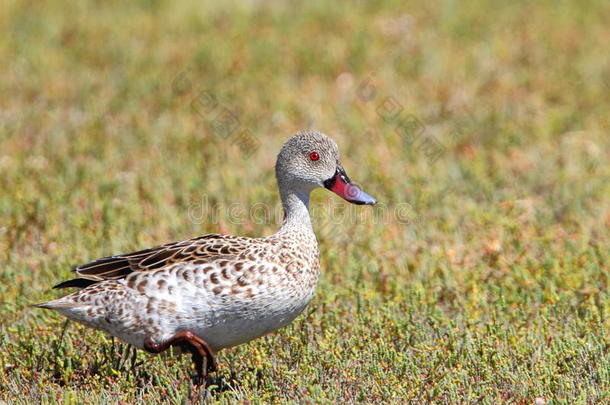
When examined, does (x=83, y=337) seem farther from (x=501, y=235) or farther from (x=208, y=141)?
(x=208, y=141)

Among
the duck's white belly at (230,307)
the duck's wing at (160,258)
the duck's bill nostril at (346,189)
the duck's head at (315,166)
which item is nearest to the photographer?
the duck's white belly at (230,307)

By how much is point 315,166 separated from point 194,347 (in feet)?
4.37

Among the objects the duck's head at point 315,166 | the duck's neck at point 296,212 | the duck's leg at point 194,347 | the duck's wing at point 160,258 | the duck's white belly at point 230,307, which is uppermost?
the duck's head at point 315,166

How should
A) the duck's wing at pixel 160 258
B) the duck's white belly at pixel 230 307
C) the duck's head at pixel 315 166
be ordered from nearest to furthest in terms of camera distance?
1. the duck's white belly at pixel 230 307
2. the duck's wing at pixel 160 258
3. the duck's head at pixel 315 166

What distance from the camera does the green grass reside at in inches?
222

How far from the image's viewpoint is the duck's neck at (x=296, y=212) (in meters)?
5.88

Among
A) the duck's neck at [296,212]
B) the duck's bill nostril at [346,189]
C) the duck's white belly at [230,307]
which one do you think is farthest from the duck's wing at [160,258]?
the duck's bill nostril at [346,189]

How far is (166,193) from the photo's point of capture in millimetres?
8953

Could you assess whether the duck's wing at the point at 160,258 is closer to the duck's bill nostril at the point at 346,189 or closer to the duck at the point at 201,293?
the duck at the point at 201,293

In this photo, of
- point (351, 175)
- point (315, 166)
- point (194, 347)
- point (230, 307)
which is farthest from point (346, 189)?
point (351, 175)

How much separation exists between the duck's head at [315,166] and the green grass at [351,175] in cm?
94

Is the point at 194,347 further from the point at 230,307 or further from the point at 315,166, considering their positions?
the point at 315,166

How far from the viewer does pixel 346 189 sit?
5.89 meters

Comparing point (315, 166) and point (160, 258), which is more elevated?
point (315, 166)
